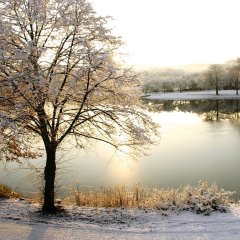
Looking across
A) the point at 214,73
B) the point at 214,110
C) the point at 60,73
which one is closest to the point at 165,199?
the point at 60,73

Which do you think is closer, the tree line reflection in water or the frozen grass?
the frozen grass

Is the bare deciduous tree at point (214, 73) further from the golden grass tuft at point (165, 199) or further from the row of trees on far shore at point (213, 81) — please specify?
the golden grass tuft at point (165, 199)

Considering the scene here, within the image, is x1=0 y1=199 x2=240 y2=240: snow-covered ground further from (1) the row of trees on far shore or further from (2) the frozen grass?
(1) the row of trees on far shore

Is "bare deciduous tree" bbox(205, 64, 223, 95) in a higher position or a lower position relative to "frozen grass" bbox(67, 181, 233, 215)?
higher

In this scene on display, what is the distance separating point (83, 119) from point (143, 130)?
2.24m

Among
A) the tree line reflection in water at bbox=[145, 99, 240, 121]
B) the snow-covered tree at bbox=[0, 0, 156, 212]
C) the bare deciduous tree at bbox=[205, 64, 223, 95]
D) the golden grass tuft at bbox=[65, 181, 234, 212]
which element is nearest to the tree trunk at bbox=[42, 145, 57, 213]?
the snow-covered tree at bbox=[0, 0, 156, 212]

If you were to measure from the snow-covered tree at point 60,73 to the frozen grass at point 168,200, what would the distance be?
86.1 inches

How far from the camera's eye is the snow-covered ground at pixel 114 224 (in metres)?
11.2

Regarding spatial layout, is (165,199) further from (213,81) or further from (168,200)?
(213,81)

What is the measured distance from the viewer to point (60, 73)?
13297mm

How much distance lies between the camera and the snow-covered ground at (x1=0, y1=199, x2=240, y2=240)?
441 inches

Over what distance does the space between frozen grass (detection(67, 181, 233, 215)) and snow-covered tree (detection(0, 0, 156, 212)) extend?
2186 millimetres

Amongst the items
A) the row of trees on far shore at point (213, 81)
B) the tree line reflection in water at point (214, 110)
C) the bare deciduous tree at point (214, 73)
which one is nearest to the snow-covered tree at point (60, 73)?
the tree line reflection in water at point (214, 110)

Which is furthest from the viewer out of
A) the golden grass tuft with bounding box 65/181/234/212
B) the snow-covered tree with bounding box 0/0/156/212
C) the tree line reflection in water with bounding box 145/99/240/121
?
the tree line reflection in water with bounding box 145/99/240/121
